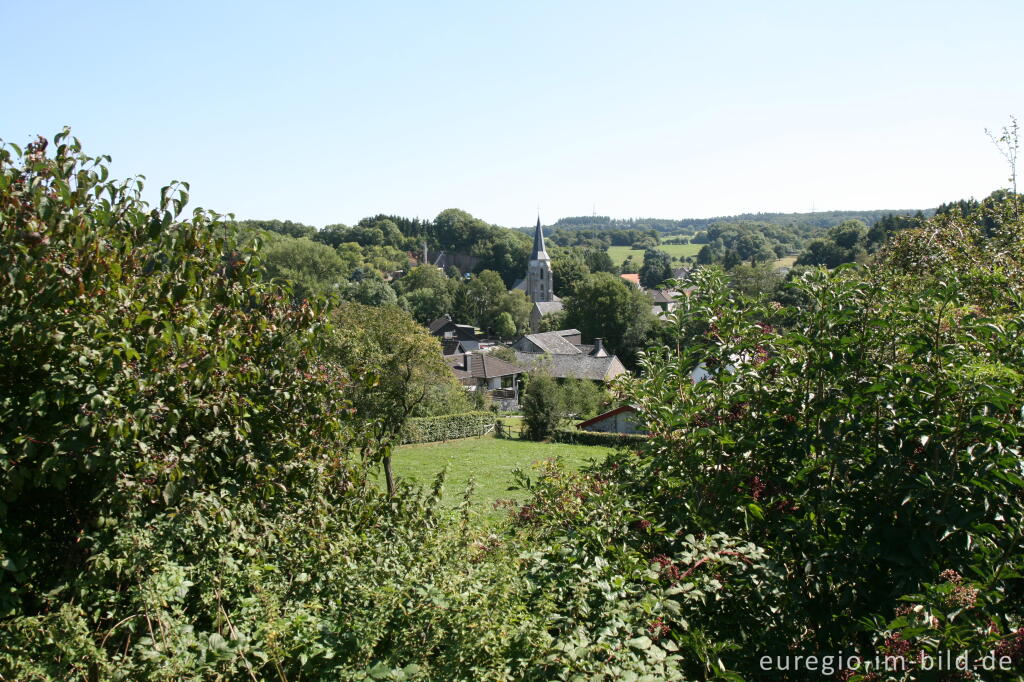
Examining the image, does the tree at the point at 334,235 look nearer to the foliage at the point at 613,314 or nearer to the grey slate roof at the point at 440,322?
the grey slate roof at the point at 440,322

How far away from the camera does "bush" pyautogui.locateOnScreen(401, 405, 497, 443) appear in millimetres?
35281

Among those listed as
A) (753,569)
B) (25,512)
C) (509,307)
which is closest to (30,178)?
(25,512)

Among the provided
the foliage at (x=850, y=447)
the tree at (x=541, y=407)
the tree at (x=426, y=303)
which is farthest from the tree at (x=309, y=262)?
the foliage at (x=850, y=447)

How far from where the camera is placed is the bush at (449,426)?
3528cm

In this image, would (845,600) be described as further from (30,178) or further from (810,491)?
(30,178)

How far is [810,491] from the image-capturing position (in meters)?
3.38

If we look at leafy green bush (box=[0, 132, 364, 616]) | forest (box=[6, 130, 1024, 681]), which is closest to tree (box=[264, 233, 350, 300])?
leafy green bush (box=[0, 132, 364, 616])

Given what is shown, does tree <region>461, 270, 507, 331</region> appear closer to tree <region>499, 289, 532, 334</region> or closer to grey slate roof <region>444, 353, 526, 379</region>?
tree <region>499, 289, 532, 334</region>

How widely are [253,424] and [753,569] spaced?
3.52 meters

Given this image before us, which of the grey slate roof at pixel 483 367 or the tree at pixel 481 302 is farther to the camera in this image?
the tree at pixel 481 302

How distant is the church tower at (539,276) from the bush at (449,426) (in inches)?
2645

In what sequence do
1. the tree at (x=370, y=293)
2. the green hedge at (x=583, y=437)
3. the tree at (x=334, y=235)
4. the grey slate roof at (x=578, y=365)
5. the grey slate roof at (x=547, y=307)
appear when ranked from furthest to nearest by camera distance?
the tree at (x=334, y=235), the grey slate roof at (x=547, y=307), the tree at (x=370, y=293), the grey slate roof at (x=578, y=365), the green hedge at (x=583, y=437)

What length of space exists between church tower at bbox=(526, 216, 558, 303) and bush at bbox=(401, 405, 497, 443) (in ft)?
220

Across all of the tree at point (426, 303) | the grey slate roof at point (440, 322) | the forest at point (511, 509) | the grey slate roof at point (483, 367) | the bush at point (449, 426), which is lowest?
the bush at point (449, 426)
